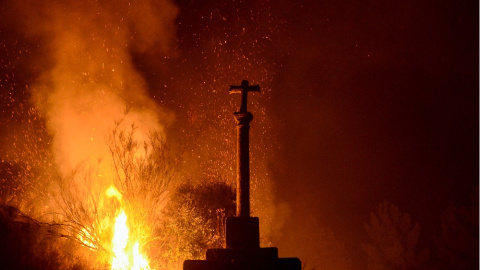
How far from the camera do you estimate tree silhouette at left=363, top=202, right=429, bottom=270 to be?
50.1 m

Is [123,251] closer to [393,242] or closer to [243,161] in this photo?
[243,161]

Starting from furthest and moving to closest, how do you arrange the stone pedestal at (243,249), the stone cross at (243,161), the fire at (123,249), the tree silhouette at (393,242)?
the tree silhouette at (393,242) → the fire at (123,249) → the stone cross at (243,161) → the stone pedestal at (243,249)

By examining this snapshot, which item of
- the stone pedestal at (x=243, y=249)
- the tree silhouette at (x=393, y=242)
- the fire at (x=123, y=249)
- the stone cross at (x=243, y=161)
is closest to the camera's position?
the stone pedestal at (x=243, y=249)

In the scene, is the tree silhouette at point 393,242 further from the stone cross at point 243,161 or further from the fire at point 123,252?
the stone cross at point 243,161

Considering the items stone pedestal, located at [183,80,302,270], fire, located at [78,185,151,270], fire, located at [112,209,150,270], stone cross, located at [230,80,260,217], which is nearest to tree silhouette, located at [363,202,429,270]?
fire, located at [78,185,151,270]

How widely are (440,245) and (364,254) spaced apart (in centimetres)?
1278

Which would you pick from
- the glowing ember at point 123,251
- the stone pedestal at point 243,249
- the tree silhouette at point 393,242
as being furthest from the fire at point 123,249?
the tree silhouette at point 393,242

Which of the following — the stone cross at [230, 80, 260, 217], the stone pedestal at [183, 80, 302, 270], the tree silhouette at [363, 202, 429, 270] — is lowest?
the stone pedestal at [183, 80, 302, 270]

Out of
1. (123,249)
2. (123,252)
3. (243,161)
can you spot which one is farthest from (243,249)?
(123,252)

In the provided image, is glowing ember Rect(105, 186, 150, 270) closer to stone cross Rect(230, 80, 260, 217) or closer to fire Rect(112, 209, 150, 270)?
fire Rect(112, 209, 150, 270)

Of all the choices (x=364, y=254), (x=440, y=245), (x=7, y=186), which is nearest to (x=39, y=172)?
(x=7, y=186)

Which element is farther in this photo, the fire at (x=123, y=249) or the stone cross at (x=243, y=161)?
the fire at (x=123, y=249)

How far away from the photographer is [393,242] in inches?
2052

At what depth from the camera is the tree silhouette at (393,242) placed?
50.1 m
